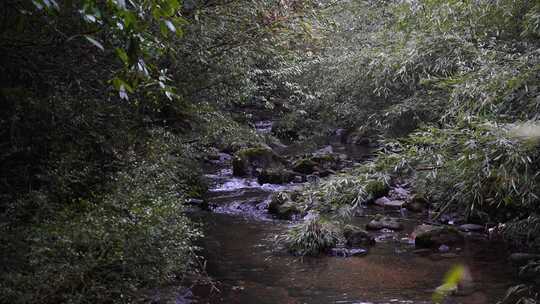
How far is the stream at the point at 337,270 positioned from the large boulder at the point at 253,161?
12.7 feet

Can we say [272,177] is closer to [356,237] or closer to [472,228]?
[356,237]

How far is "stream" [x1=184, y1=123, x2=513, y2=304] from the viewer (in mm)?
5980

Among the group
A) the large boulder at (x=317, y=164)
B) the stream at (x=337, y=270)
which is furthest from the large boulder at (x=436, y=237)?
the large boulder at (x=317, y=164)

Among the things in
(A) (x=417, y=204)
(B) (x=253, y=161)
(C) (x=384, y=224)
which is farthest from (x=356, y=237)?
(B) (x=253, y=161)

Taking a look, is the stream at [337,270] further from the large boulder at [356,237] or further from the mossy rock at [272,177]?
the mossy rock at [272,177]

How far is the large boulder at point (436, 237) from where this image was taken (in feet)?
25.5

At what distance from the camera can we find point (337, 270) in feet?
22.6

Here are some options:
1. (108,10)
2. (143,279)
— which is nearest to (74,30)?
(108,10)

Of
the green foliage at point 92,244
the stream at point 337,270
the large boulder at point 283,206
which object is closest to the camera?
the green foliage at point 92,244

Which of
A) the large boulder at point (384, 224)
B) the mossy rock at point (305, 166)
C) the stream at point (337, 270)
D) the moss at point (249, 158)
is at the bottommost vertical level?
the stream at point (337, 270)

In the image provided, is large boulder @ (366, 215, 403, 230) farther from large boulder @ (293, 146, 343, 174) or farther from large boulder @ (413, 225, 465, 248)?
large boulder @ (293, 146, 343, 174)

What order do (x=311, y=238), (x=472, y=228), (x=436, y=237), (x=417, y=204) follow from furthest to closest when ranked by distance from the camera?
(x=417, y=204), (x=472, y=228), (x=436, y=237), (x=311, y=238)

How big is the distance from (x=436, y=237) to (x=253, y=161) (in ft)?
21.5

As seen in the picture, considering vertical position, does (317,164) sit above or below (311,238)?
above
